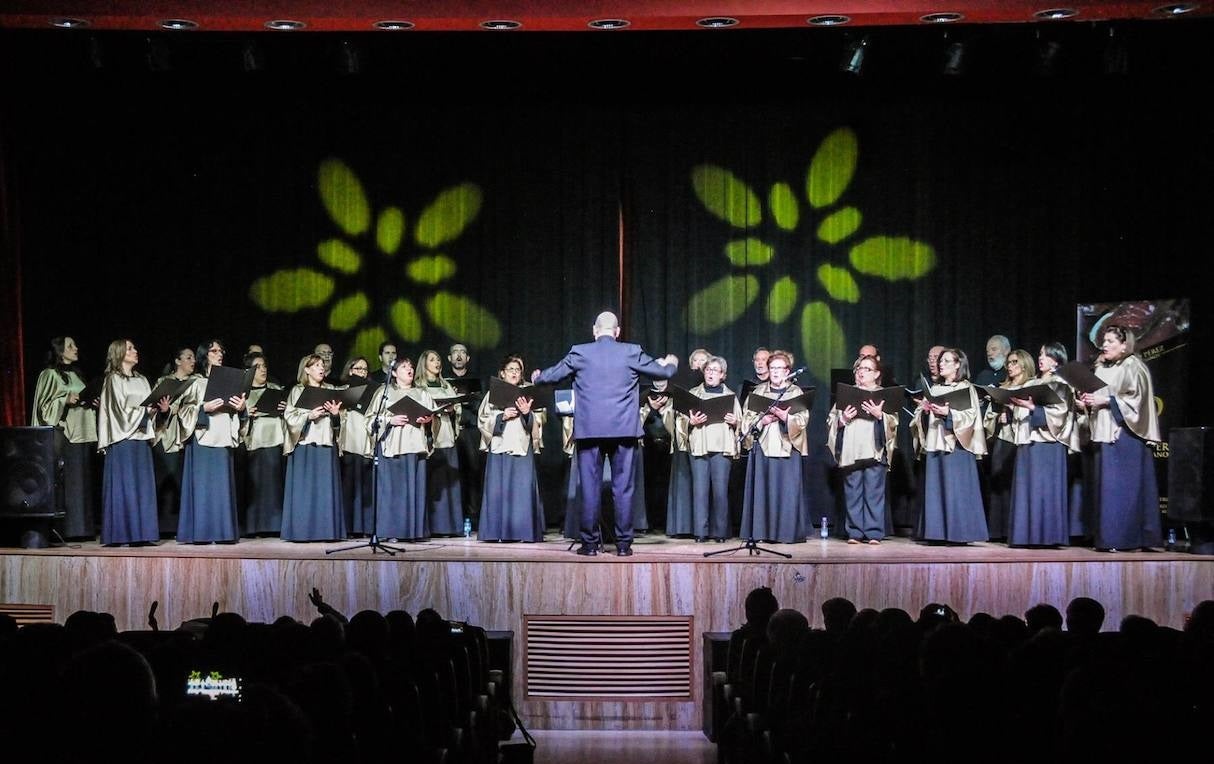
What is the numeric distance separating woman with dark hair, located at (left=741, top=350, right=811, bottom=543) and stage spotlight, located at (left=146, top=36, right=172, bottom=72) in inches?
228

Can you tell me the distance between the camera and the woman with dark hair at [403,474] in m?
10.6

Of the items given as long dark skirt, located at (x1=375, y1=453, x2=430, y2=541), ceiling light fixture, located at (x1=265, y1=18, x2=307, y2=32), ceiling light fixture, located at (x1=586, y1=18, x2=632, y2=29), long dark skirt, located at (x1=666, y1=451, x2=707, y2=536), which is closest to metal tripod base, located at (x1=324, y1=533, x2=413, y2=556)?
long dark skirt, located at (x1=375, y1=453, x2=430, y2=541)

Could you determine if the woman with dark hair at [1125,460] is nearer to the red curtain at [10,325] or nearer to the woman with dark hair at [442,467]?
the woman with dark hair at [442,467]

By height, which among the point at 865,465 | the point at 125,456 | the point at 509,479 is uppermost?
the point at 125,456

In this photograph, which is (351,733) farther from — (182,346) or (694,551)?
(182,346)

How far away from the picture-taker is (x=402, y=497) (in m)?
10.6

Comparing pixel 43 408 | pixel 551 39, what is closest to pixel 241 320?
pixel 43 408

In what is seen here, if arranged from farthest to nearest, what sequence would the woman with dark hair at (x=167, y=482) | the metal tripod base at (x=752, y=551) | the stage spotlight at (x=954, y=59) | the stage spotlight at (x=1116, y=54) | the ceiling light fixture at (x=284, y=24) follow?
1. the woman with dark hair at (x=167, y=482)
2. the stage spotlight at (x=954, y=59)
3. the stage spotlight at (x=1116, y=54)
4. the ceiling light fixture at (x=284, y=24)
5. the metal tripod base at (x=752, y=551)

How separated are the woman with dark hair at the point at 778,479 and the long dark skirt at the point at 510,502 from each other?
1.86 m

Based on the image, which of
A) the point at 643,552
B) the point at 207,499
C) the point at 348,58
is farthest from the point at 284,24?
the point at 643,552

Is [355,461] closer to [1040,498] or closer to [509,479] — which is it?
[509,479]

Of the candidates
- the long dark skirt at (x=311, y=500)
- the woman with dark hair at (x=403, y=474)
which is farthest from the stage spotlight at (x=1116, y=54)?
→ the long dark skirt at (x=311, y=500)

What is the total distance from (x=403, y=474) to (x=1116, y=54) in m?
7.06

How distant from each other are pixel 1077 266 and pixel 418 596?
7.93m
